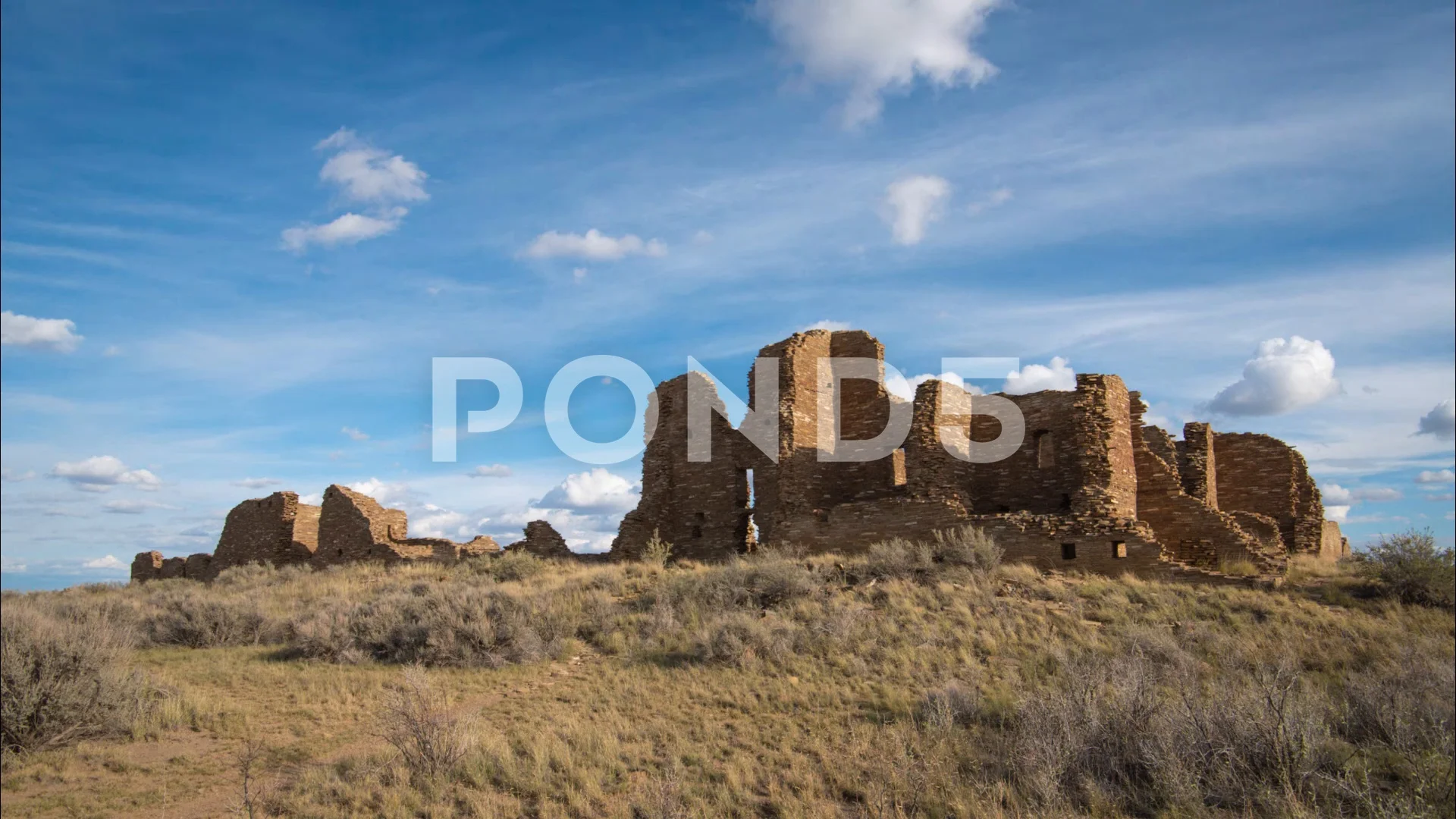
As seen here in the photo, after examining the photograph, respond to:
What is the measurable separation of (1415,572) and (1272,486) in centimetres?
948

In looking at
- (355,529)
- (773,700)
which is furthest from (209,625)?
(773,700)

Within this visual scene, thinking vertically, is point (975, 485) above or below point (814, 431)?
below

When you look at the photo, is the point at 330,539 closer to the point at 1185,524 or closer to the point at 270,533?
the point at 270,533

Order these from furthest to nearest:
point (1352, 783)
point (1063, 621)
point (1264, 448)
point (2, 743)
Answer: point (1264, 448)
point (1063, 621)
point (2, 743)
point (1352, 783)

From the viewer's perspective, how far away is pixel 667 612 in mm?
15453

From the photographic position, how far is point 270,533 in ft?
103

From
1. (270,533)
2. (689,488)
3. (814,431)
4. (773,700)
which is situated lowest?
(773,700)

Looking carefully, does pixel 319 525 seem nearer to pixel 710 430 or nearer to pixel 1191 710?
pixel 710 430

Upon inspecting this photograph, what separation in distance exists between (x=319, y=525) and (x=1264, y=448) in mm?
30802

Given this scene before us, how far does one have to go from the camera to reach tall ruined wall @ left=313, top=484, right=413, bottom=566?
93.1 ft

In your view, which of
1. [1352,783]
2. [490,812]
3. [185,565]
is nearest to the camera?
[1352,783]

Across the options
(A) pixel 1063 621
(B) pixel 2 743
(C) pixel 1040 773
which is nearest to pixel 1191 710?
(C) pixel 1040 773

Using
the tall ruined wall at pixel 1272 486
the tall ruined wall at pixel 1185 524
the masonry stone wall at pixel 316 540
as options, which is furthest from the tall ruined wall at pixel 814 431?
the masonry stone wall at pixel 316 540

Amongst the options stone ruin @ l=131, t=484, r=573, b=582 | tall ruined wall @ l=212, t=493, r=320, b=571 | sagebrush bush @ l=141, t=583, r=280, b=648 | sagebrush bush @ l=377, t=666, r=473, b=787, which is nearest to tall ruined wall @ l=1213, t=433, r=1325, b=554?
stone ruin @ l=131, t=484, r=573, b=582
